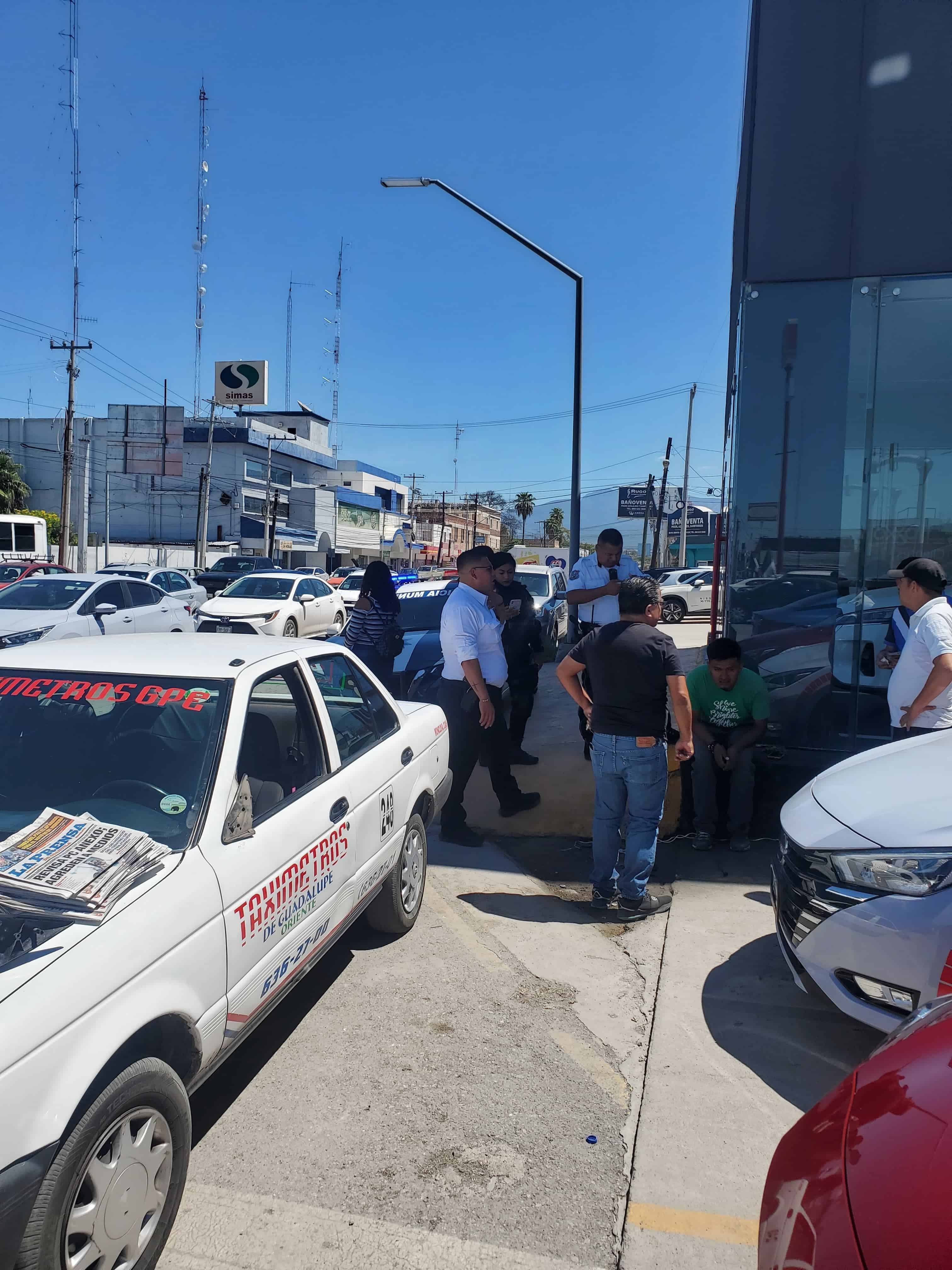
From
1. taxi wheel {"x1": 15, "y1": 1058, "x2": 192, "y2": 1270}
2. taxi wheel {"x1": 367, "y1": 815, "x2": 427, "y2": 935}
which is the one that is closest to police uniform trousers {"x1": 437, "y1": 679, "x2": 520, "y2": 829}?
taxi wheel {"x1": 367, "y1": 815, "x2": 427, "y2": 935}

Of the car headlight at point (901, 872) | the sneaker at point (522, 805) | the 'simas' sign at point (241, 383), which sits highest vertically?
the 'simas' sign at point (241, 383)

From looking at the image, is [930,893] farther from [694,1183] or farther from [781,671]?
[781,671]

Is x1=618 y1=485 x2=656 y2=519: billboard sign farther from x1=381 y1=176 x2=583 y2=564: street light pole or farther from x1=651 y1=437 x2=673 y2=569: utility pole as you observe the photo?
x1=381 y1=176 x2=583 y2=564: street light pole

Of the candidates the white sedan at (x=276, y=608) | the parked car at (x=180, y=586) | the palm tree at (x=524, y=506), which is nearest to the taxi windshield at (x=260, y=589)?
the white sedan at (x=276, y=608)

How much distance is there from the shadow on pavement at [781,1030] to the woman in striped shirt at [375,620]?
4.21m

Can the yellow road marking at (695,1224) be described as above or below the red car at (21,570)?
below

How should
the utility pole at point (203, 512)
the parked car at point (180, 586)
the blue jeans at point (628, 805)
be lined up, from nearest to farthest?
the blue jeans at point (628, 805) → the parked car at point (180, 586) → the utility pole at point (203, 512)

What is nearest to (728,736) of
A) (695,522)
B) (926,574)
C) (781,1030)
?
(926,574)

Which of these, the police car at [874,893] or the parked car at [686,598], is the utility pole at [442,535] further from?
the police car at [874,893]

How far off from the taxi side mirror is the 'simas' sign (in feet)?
194

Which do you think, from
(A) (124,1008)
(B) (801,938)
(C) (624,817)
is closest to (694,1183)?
(B) (801,938)

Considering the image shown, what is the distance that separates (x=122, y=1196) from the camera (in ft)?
6.80

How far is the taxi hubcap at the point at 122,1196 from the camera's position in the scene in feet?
6.41

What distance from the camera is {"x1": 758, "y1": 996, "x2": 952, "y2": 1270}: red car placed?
1.43m
